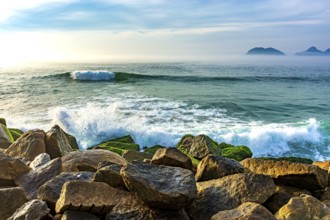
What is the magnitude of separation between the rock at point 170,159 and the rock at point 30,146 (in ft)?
8.13

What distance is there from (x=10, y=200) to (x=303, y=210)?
2989 mm

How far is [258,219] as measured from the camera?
→ 3270mm

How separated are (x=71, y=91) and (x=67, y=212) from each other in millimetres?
30980

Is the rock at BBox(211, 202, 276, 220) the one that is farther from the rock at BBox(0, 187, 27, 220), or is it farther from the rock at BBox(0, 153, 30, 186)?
the rock at BBox(0, 153, 30, 186)

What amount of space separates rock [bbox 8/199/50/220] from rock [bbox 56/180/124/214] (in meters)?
0.13

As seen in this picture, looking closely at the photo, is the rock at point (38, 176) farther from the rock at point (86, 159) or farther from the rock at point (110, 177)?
the rock at point (110, 177)

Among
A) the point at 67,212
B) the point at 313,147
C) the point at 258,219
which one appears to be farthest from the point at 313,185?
the point at 313,147

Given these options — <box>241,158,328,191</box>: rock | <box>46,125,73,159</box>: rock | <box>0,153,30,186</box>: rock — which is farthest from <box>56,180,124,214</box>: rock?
<box>46,125,73,159</box>: rock

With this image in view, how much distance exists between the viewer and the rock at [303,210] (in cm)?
358

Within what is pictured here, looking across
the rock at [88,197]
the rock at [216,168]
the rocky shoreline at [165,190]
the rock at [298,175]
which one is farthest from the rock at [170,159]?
the rock at [298,175]

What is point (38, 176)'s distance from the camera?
471 centimetres

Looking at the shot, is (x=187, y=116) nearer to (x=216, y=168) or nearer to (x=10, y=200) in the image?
(x=216, y=168)

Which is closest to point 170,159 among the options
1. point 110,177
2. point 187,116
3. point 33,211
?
point 110,177

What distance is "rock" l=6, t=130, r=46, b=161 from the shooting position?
20.0ft
